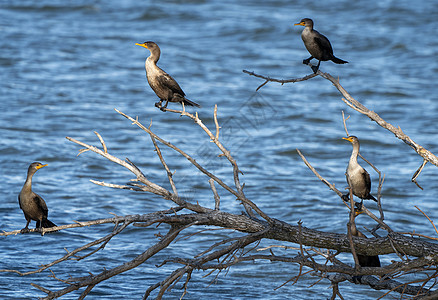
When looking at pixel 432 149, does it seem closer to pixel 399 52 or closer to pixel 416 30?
pixel 399 52

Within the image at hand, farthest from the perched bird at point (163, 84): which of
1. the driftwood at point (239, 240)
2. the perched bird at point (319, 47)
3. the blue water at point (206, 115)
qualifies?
the blue water at point (206, 115)

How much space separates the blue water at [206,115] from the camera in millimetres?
10516

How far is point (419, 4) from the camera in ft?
94.0

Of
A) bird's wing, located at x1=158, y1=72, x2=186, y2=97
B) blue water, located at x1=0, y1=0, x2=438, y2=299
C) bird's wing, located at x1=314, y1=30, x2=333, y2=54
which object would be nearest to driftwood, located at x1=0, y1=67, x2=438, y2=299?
bird's wing, located at x1=158, y1=72, x2=186, y2=97

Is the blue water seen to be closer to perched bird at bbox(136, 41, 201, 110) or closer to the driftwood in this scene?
perched bird at bbox(136, 41, 201, 110)

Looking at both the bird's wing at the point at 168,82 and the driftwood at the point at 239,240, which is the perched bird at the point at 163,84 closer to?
the bird's wing at the point at 168,82

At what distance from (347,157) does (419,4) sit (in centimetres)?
1439

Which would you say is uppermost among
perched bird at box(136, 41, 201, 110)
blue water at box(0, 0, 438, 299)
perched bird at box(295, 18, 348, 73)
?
perched bird at box(295, 18, 348, 73)

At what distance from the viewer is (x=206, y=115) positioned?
62.3ft

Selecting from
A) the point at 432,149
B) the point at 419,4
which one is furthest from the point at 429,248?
the point at 419,4

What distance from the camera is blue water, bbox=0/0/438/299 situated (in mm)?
10516

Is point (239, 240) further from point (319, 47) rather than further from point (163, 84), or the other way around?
point (319, 47)

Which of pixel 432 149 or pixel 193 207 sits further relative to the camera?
pixel 432 149

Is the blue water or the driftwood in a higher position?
the driftwood
